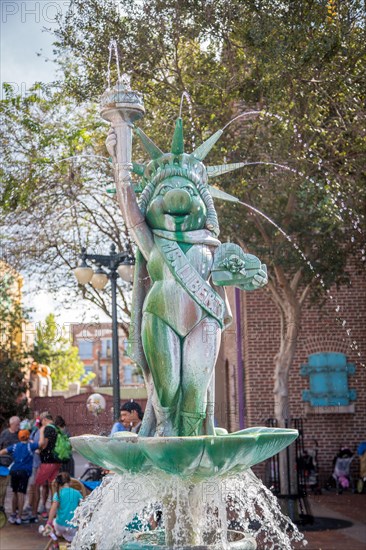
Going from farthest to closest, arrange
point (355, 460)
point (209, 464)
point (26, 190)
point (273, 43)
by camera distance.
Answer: point (355, 460) → point (26, 190) → point (273, 43) → point (209, 464)

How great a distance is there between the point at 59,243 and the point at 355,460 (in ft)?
26.8

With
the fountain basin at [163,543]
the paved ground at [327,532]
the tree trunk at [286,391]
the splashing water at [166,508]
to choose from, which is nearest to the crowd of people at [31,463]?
the paved ground at [327,532]

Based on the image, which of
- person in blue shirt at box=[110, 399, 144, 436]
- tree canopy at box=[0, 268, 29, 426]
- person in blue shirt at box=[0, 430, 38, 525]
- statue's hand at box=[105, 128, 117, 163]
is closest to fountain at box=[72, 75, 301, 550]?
statue's hand at box=[105, 128, 117, 163]

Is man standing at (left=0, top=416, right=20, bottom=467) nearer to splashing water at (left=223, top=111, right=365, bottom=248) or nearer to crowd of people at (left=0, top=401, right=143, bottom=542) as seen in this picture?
crowd of people at (left=0, top=401, right=143, bottom=542)

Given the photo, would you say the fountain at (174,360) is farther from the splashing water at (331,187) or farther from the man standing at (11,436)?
the man standing at (11,436)

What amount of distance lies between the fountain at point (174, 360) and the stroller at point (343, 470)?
11566 mm

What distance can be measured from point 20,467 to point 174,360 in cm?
747

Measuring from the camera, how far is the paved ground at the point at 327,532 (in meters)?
10.7

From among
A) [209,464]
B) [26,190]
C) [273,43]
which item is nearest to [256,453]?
[209,464]

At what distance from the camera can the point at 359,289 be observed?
62.8ft

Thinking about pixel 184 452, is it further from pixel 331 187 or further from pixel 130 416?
pixel 331 187

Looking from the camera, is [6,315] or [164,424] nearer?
[164,424]

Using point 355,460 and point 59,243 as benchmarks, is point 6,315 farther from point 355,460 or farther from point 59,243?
point 355,460

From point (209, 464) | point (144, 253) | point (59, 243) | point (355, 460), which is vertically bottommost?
point (355, 460)
